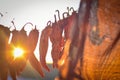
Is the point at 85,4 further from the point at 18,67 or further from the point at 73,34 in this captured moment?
the point at 18,67

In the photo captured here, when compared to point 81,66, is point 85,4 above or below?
above

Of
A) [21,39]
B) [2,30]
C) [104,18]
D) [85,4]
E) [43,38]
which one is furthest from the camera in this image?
[43,38]

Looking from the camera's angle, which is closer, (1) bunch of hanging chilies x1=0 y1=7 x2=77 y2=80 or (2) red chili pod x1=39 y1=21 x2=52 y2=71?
(1) bunch of hanging chilies x1=0 y1=7 x2=77 y2=80

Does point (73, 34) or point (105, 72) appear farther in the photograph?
point (105, 72)

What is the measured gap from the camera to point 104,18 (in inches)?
96.3

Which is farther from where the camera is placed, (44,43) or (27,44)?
(44,43)

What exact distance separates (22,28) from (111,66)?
1.81m

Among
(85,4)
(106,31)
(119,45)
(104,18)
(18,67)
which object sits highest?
(85,4)

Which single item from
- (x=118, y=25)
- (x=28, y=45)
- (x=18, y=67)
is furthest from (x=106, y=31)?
(x=18, y=67)

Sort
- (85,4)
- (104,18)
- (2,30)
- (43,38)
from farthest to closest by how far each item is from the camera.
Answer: (43,38) → (2,30) → (104,18) → (85,4)

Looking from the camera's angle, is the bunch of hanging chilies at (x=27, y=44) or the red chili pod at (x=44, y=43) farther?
the red chili pod at (x=44, y=43)

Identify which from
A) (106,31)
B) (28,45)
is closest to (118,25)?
(106,31)

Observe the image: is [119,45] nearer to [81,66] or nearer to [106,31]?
[106,31]

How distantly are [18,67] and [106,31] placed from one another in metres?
1.94
